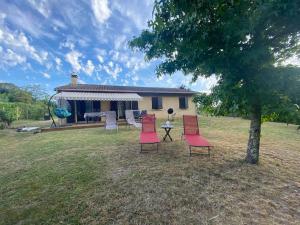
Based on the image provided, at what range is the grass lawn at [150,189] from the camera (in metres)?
3.57

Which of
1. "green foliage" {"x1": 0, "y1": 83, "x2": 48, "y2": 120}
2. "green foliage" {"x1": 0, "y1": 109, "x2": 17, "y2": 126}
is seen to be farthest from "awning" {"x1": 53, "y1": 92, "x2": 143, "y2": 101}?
"green foliage" {"x1": 0, "y1": 83, "x2": 48, "y2": 120}

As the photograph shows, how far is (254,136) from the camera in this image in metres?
6.19

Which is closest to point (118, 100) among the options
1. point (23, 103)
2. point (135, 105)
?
point (135, 105)

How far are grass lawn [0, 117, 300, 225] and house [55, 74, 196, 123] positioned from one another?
43.0ft

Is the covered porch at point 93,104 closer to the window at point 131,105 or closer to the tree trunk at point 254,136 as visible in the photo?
the window at point 131,105

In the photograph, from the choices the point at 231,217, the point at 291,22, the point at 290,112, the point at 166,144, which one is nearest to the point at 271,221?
the point at 231,217

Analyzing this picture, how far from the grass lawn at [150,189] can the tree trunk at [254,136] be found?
0.35 m

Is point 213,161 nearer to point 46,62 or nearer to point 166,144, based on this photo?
point 166,144

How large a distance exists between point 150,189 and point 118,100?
55.3 feet

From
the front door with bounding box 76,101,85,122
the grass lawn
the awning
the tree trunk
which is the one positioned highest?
the awning

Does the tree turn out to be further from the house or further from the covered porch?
the covered porch

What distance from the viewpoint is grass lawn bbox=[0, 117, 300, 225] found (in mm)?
3574

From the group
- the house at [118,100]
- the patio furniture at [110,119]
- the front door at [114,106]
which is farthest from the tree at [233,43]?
the front door at [114,106]

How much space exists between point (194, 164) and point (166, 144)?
3.13 metres
